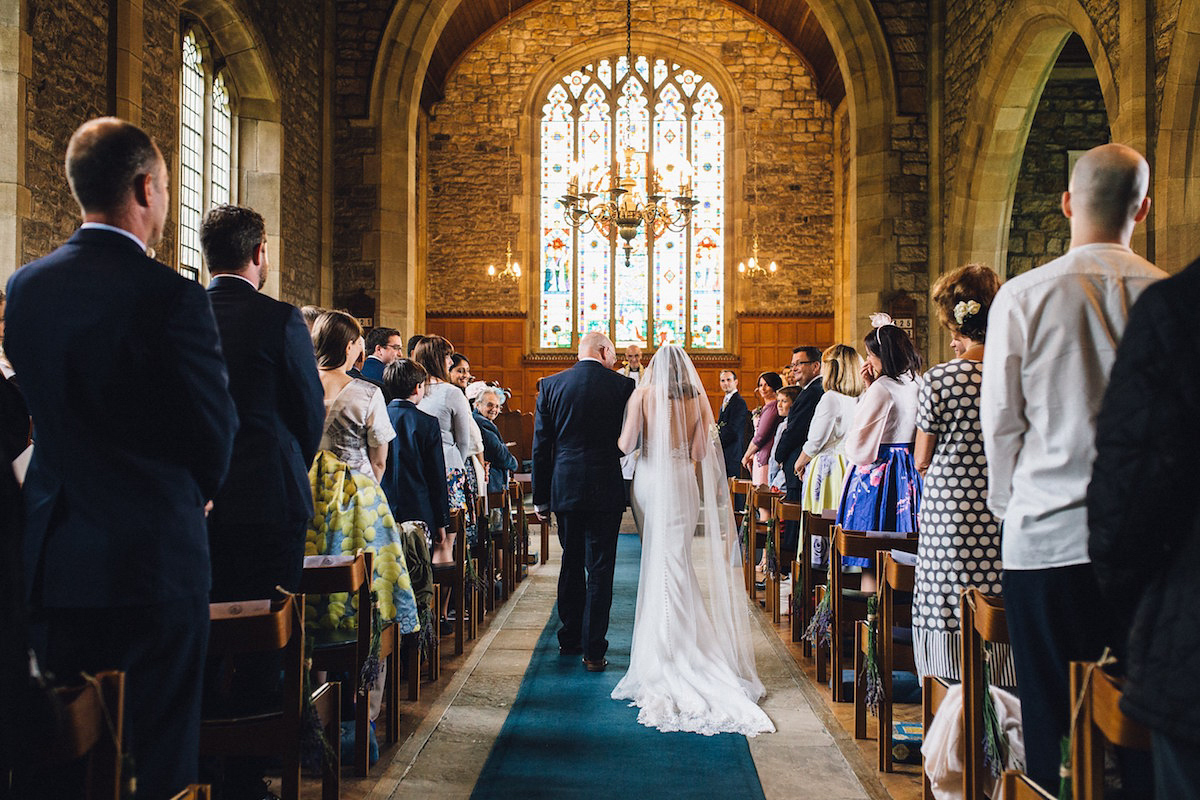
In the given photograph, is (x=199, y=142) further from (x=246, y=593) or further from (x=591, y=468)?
(x=246, y=593)

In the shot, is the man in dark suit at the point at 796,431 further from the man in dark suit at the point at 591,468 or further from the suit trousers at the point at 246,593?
the suit trousers at the point at 246,593

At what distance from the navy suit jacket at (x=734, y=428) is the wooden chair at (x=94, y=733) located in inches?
274

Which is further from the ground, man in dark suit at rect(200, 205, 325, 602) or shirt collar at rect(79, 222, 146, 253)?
shirt collar at rect(79, 222, 146, 253)

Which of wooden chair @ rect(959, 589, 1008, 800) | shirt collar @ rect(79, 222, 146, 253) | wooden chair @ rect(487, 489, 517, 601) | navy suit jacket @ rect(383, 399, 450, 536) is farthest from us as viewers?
wooden chair @ rect(487, 489, 517, 601)

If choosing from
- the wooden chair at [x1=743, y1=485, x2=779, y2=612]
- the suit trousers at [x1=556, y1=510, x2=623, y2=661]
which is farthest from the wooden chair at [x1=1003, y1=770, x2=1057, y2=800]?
the wooden chair at [x1=743, y1=485, x2=779, y2=612]

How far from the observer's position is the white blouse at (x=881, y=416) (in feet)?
12.9

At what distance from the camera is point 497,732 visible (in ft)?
11.5

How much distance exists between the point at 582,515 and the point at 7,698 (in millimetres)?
3452

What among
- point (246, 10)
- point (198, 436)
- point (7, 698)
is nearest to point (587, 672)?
point (198, 436)

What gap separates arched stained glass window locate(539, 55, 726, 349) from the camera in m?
15.0

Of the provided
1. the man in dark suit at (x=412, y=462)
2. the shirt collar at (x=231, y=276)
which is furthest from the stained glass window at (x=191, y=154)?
the shirt collar at (x=231, y=276)

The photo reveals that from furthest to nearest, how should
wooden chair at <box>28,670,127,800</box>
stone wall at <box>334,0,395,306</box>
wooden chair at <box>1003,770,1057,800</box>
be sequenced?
1. stone wall at <box>334,0,395,306</box>
2. wooden chair at <box>1003,770,1057,800</box>
3. wooden chair at <box>28,670,127,800</box>

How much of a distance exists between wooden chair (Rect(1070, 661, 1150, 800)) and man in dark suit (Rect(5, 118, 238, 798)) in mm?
1485

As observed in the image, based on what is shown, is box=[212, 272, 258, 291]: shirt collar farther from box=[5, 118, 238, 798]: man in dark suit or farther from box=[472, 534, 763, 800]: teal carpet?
box=[472, 534, 763, 800]: teal carpet
